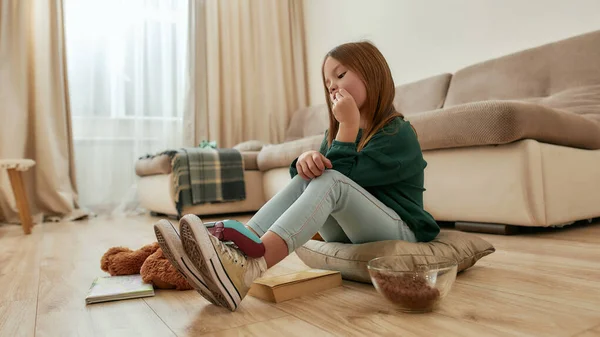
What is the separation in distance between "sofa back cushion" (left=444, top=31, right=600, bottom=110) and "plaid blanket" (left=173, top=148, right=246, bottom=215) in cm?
148

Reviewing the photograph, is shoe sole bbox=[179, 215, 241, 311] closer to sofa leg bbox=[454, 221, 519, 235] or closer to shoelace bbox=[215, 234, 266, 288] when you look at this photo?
shoelace bbox=[215, 234, 266, 288]

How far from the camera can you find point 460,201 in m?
1.80

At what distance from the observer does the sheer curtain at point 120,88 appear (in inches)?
149

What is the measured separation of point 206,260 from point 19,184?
2.46 m

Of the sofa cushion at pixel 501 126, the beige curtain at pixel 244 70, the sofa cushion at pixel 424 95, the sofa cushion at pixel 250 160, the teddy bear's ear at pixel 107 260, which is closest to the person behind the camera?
the teddy bear's ear at pixel 107 260

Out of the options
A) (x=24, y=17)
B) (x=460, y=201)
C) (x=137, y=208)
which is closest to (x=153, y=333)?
(x=460, y=201)

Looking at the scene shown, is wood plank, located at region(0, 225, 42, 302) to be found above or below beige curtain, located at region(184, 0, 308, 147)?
below

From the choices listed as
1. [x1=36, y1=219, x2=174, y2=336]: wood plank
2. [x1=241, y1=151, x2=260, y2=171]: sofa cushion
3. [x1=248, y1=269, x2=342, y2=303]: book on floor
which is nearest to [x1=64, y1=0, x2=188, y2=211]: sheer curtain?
Answer: [x1=241, y1=151, x2=260, y2=171]: sofa cushion

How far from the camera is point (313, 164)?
39.6 inches

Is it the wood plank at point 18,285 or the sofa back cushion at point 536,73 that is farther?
the sofa back cushion at point 536,73

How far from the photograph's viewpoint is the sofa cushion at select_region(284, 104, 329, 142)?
12.7 ft

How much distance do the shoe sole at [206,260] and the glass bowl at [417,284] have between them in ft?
0.88

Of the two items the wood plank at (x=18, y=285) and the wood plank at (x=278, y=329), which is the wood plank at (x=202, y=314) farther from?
the wood plank at (x=18, y=285)

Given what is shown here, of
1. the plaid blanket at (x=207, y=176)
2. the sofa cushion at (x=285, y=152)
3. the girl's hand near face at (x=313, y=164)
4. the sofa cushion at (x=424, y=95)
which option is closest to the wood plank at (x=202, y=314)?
the girl's hand near face at (x=313, y=164)
